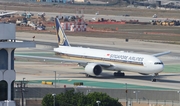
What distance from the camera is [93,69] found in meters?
68.4

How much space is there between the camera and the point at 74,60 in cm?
7094

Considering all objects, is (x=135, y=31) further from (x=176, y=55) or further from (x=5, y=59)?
(x=5, y=59)

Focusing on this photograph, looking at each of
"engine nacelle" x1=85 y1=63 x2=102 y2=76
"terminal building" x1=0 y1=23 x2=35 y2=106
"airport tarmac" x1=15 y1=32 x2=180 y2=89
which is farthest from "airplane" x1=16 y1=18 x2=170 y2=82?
"terminal building" x1=0 y1=23 x2=35 y2=106

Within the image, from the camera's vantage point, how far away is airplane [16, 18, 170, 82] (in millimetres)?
66044

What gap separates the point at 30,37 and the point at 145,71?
6305 cm

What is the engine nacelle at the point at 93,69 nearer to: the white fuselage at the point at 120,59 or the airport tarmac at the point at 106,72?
the airport tarmac at the point at 106,72

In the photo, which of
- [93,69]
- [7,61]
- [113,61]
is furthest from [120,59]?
[7,61]

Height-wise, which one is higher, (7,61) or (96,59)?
(7,61)

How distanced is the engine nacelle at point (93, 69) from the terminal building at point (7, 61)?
47531 mm

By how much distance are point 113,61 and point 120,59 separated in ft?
3.55

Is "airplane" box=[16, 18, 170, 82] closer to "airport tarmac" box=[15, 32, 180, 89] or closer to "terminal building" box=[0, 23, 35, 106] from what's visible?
"airport tarmac" box=[15, 32, 180, 89]

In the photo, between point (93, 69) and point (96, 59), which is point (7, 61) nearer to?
point (93, 69)

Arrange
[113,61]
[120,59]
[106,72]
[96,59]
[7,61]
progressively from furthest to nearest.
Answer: [106,72], [96,59], [113,61], [120,59], [7,61]

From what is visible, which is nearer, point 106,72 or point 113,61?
point 113,61
